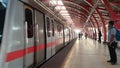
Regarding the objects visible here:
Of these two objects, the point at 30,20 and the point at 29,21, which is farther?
the point at 30,20

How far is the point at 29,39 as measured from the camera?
306 inches

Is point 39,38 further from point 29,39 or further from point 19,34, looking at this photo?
point 19,34

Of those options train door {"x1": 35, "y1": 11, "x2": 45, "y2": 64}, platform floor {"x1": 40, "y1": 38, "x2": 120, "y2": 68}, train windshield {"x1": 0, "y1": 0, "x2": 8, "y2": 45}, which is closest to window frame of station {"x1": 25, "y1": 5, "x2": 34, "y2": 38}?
train door {"x1": 35, "y1": 11, "x2": 45, "y2": 64}

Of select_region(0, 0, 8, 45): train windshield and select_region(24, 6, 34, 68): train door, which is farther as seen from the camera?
select_region(24, 6, 34, 68): train door

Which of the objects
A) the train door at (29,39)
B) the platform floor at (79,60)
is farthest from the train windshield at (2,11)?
the platform floor at (79,60)

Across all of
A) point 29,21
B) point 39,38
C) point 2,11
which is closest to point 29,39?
point 29,21

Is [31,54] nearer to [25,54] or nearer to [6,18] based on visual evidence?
[25,54]

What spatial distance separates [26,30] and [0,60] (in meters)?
1.84

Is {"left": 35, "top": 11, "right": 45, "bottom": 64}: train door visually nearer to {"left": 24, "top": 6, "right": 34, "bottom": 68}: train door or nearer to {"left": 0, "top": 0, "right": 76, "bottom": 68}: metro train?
{"left": 0, "top": 0, "right": 76, "bottom": 68}: metro train

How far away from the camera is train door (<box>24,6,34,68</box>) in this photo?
7.47 meters

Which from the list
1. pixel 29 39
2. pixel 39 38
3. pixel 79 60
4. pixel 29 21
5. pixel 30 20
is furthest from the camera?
pixel 79 60

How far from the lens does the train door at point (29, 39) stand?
7467 mm

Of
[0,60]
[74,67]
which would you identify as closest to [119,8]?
[74,67]

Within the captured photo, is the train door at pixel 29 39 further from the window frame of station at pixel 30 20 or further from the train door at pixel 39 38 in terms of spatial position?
the train door at pixel 39 38
